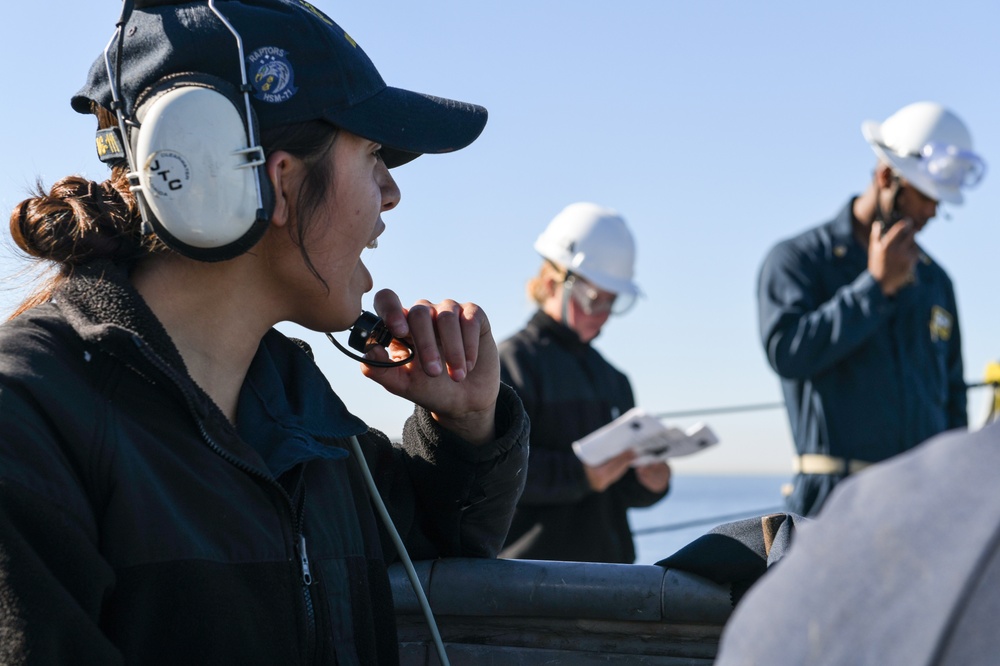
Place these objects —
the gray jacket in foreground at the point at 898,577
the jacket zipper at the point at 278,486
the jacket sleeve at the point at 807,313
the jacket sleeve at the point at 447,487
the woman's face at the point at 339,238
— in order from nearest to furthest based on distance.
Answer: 1. the gray jacket in foreground at the point at 898,577
2. the jacket zipper at the point at 278,486
3. the woman's face at the point at 339,238
4. the jacket sleeve at the point at 447,487
5. the jacket sleeve at the point at 807,313

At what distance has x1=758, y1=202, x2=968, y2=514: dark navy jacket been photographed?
4.16 metres

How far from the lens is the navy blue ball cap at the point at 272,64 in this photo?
159 centimetres

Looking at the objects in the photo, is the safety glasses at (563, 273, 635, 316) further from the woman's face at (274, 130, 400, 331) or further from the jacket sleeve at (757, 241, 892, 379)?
the woman's face at (274, 130, 400, 331)

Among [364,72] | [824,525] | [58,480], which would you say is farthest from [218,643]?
[824,525]

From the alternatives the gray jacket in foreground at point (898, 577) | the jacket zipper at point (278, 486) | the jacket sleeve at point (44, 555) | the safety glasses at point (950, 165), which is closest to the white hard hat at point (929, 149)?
the safety glasses at point (950, 165)

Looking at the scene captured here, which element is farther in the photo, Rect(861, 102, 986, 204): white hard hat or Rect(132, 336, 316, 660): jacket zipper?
Rect(861, 102, 986, 204): white hard hat

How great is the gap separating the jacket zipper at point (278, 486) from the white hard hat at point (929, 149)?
354cm

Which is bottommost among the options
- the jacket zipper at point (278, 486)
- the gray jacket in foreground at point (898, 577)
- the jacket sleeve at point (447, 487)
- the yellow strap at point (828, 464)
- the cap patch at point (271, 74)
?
the yellow strap at point (828, 464)

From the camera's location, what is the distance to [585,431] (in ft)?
13.2

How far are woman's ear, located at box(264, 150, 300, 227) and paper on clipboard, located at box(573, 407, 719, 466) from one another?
2157 mm

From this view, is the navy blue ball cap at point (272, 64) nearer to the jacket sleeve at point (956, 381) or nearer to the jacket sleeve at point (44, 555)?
the jacket sleeve at point (44, 555)

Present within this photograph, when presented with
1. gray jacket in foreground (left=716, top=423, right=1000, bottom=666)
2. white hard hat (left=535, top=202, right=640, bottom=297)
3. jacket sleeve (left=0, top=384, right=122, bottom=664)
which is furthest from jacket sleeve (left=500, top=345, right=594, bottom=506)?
gray jacket in foreground (left=716, top=423, right=1000, bottom=666)

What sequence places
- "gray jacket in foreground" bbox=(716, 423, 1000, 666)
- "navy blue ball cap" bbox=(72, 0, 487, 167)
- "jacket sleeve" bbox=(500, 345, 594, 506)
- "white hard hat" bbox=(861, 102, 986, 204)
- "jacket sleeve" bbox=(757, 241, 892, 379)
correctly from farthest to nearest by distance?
1. "white hard hat" bbox=(861, 102, 986, 204)
2. "jacket sleeve" bbox=(757, 241, 892, 379)
3. "jacket sleeve" bbox=(500, 345, 594, 506)
4. "navy blue ball cap" bbox=(72, 0, 487, 167)
5. "gray jacket in foreground" bbox=(716, 423, 1000, 666)

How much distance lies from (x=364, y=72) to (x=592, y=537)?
2.45 meters
